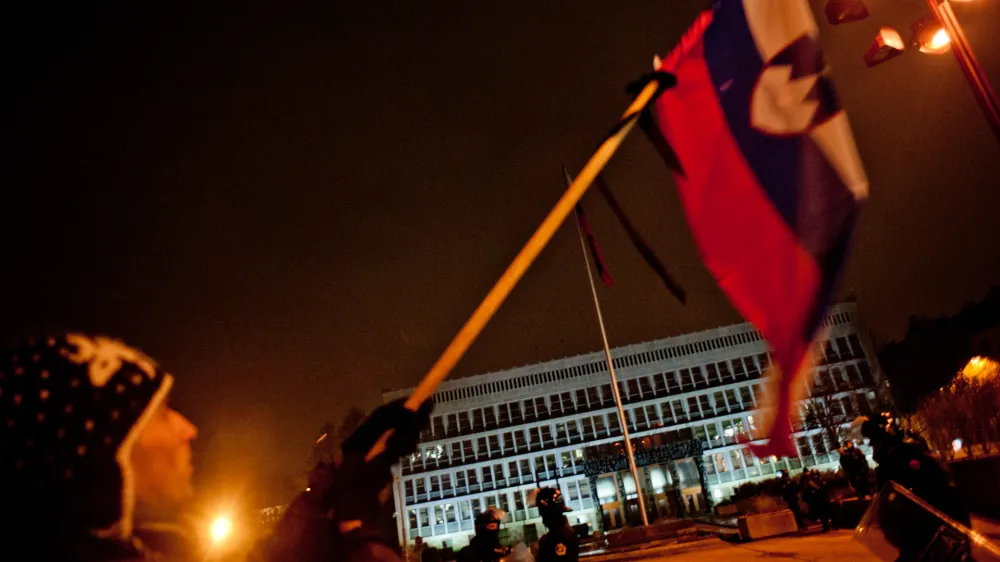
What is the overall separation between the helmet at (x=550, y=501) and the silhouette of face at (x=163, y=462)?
18.1 ft

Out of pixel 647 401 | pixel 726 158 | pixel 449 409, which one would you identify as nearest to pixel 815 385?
pixel 647 401

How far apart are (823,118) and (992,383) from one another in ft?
101

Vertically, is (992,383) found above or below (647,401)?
below

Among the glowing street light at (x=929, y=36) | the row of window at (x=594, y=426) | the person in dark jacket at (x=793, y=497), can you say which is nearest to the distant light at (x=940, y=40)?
the glowing street light at (x=929, y=36)

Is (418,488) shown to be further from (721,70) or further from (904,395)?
(721,70)

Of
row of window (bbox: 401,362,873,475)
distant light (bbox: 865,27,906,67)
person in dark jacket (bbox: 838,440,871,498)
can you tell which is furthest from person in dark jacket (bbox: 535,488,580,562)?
row of window (bbox: 401,362,873,475)

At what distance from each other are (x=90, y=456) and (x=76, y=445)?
1.6 inches

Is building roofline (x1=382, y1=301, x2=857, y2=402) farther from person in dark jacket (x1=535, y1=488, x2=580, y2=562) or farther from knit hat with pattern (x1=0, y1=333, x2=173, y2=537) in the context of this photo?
knit hat with pattern (x1=0, y1=333, x2=173, y2=537)

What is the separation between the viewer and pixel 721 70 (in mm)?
3449

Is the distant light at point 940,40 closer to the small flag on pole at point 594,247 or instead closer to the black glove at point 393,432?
the small flag on pole at point 594,247

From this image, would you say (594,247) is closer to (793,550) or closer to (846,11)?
(846,11)

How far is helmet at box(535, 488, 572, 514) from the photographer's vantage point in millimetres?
6602

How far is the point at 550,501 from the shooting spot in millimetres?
6777

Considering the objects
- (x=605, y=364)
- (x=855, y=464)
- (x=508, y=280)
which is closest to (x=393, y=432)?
(x=508, y=280)
